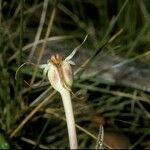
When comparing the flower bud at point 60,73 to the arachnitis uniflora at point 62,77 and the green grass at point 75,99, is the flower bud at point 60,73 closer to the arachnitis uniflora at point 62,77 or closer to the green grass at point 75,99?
the arachnitis uniflora at point 62,77

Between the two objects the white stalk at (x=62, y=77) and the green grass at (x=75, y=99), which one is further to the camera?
the green grass at (x=75, y=99)

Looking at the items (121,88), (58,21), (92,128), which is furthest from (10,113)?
(58,21)

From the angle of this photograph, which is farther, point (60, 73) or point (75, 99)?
point (75, 99)

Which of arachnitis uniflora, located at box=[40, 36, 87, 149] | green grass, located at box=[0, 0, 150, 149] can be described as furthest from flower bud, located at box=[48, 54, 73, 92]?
green grass, located at box=[0, 0, 150, 149]

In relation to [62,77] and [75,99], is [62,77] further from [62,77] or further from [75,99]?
[75,99]

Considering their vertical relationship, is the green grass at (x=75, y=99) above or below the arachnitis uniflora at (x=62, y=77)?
above

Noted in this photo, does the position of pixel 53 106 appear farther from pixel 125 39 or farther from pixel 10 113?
pixel 125 39

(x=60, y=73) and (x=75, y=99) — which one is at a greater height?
(x=75, y=99)

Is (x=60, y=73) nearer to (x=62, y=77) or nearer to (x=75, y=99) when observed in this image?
(x=62, y=77)

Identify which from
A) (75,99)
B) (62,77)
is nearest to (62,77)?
(62,77)

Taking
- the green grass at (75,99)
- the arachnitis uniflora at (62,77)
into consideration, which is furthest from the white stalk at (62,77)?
the green grass at (75,99)

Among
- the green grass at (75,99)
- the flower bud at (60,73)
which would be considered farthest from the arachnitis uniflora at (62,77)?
the green grass at (75,99)

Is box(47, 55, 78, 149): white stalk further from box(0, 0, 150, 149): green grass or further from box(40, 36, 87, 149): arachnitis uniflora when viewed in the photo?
box(0, 0, 150, 149): green grass
